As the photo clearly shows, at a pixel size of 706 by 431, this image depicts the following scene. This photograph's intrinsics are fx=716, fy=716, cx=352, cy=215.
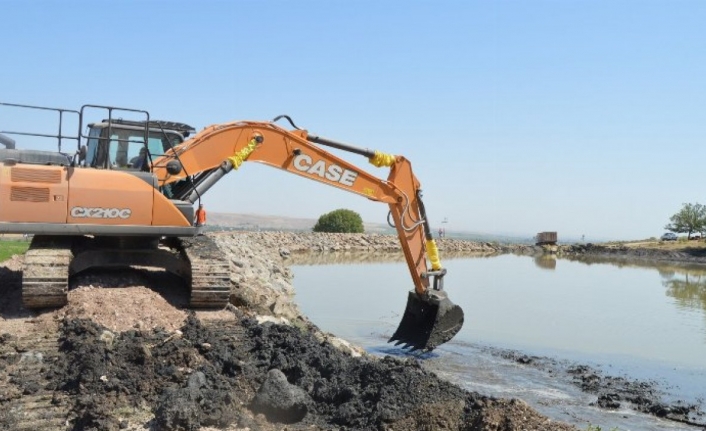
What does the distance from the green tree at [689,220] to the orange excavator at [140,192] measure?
6281cm

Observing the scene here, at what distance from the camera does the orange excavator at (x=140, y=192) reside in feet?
30.6

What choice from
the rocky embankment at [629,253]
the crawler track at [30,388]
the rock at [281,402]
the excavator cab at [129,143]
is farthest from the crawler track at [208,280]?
the rocky embankment at [629,253]

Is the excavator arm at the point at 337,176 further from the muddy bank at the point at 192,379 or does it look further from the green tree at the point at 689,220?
the green tree at the point at 689,220

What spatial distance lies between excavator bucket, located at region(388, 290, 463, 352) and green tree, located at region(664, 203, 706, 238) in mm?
62421

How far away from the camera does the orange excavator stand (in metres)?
9.34

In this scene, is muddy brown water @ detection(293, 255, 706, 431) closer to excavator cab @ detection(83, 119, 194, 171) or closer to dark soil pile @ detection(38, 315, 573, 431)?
dark soil pile @ detection(38, 315, 573, 431)

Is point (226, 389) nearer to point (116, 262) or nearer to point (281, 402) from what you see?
point (281, 402)

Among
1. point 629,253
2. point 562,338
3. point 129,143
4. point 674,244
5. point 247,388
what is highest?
point 129,143

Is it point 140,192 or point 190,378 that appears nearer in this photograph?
point 190,378

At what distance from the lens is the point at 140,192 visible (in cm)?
980

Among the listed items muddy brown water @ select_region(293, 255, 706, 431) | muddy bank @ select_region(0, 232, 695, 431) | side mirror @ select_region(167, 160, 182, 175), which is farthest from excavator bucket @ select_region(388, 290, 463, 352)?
side mirror @ select_region(167, 160, 182, 175)

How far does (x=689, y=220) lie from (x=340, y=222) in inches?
1394

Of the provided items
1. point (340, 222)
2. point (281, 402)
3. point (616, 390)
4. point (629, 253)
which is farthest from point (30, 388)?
point (629, 253)

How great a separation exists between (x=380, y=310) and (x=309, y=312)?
209cm
